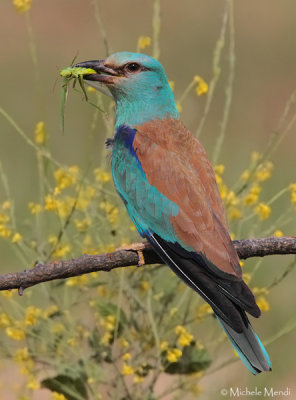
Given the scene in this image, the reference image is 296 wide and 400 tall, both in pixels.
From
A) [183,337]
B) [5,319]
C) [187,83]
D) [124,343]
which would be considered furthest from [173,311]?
[187,83]

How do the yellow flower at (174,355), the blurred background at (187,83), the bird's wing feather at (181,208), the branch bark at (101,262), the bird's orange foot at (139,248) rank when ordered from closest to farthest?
the branch bark at (101,262) < the bird's wing feather at (181,208) < the bird's orange foot at (139,248) < the yellow flower at (174,355) < the blurred background at (187,83)

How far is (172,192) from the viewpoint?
3.79 metres

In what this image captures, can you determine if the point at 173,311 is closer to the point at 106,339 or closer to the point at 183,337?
the point at 183,337

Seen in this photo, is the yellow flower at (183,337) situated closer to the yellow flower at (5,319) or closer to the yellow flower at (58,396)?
the yellow flower at (58,396)

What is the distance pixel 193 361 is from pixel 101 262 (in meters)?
1.20

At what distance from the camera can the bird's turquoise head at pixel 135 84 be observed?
14.4 ft

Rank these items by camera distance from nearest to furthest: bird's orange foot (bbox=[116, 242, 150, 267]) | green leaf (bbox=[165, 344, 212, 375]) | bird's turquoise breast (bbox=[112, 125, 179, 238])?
1. bird's orange foot (bbox=[116, 242, 150, 267])
2. bird's turquoise breast (bbox=[112, 125, 179, 238])
3. green leaf (bbox=[165, 344, 212, 375])

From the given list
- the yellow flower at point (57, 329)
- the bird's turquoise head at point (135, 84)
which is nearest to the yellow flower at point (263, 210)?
the bird's turquoise head at point (135, 84)

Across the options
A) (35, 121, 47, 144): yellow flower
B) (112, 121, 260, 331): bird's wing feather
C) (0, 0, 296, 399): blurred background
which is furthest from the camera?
(0, 0, 296, 399): blurred background

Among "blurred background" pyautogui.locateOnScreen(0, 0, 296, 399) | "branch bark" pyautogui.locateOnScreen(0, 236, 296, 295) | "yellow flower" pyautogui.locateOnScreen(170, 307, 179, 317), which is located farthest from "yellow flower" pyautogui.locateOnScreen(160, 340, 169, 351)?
"blurred background" pyautogui.locateOnScreen(0, 0, 296, 399)

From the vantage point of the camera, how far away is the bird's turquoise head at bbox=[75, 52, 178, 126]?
4387mm

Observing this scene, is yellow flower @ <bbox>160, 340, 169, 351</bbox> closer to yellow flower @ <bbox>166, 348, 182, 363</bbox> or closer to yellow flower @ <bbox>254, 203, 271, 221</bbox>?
yellow flower @ <bbox>166, 348, 182, 363</bbox>

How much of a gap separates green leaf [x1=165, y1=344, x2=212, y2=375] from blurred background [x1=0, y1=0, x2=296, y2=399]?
0.60 m

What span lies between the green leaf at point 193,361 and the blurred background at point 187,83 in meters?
0.60
